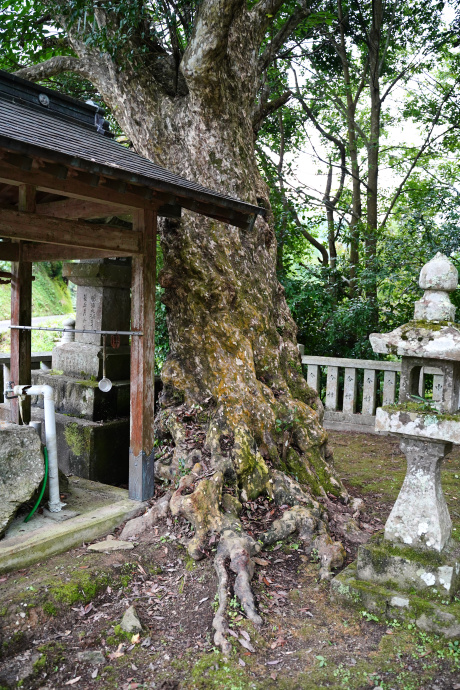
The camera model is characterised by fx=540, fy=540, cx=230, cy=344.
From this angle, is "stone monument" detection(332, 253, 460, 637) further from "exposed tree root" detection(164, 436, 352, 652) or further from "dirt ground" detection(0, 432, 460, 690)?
"exposed tree root" detection(164, 436, 352, 652)

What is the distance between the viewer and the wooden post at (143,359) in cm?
558

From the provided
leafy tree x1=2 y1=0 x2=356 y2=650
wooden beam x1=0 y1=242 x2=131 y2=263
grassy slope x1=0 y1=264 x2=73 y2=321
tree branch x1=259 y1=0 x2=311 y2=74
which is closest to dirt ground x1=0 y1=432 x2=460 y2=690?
leafy tree x1=2 y1=0 x2=356 y2=650

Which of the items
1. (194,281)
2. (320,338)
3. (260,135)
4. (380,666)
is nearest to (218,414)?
(194,281)

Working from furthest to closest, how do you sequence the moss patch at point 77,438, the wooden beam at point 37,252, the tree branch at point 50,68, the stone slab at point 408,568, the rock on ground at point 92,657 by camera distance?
1. the tree branch at point 50,68
2. the moss patch at point 77,438
3. the wooden beam at point 37,252
4. the stone slab at point 408,568
5. the rock on ground at point 92,657

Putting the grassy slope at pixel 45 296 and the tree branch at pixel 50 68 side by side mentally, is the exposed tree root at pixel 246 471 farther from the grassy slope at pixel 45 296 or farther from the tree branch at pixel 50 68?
the grassy slope at pixel 45 296

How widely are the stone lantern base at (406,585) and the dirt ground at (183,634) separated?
0.10 metres

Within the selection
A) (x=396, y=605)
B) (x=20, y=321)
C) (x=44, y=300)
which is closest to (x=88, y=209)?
(x=20, y=321)

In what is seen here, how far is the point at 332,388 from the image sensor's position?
11273mm

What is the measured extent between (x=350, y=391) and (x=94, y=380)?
5941 mm

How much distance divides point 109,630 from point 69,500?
2057 millimetres

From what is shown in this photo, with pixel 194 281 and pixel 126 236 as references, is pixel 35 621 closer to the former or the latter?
pixel 126 236

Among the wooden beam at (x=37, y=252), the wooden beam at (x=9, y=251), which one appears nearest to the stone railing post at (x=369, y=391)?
the wooden beam at (x=37, y=252)

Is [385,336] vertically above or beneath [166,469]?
above

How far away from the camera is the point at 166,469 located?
5.97m
